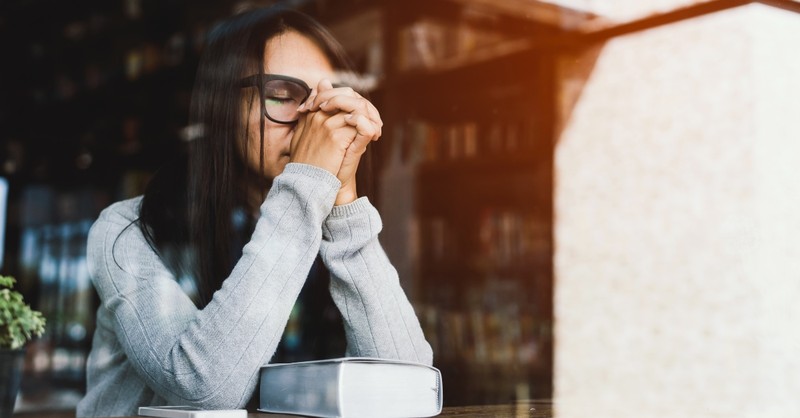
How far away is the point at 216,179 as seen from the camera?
114 centimetres

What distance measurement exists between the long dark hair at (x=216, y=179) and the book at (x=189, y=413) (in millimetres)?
225

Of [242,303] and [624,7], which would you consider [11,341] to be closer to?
[242,303]

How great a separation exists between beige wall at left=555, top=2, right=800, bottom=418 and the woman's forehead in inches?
25.3

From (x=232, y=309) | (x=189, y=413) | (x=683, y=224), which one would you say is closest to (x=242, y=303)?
(x=232, y=309)

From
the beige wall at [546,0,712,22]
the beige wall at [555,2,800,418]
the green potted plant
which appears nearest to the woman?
the green potted plant

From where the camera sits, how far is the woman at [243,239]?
86 cm

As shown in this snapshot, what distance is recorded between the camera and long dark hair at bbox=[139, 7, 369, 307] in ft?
3.59

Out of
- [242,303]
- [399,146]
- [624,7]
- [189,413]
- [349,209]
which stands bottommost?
[189,413]

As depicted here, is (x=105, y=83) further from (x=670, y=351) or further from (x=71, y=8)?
(x=670, y=351)

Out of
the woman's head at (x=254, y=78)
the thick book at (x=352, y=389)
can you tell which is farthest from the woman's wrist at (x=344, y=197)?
the thick book at (x=352, y=389)

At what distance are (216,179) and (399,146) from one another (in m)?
1.90

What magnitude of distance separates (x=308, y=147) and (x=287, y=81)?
17cm

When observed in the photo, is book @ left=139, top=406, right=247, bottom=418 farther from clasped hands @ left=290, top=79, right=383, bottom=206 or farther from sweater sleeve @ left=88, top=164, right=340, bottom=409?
clasped hands @ left=290, top=79, right=383, bottom=206

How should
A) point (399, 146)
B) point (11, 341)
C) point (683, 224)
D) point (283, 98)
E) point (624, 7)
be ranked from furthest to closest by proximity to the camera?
point (399, 146), point (624, 7), point (683, 224), point (283, 98), point (11, 341)
